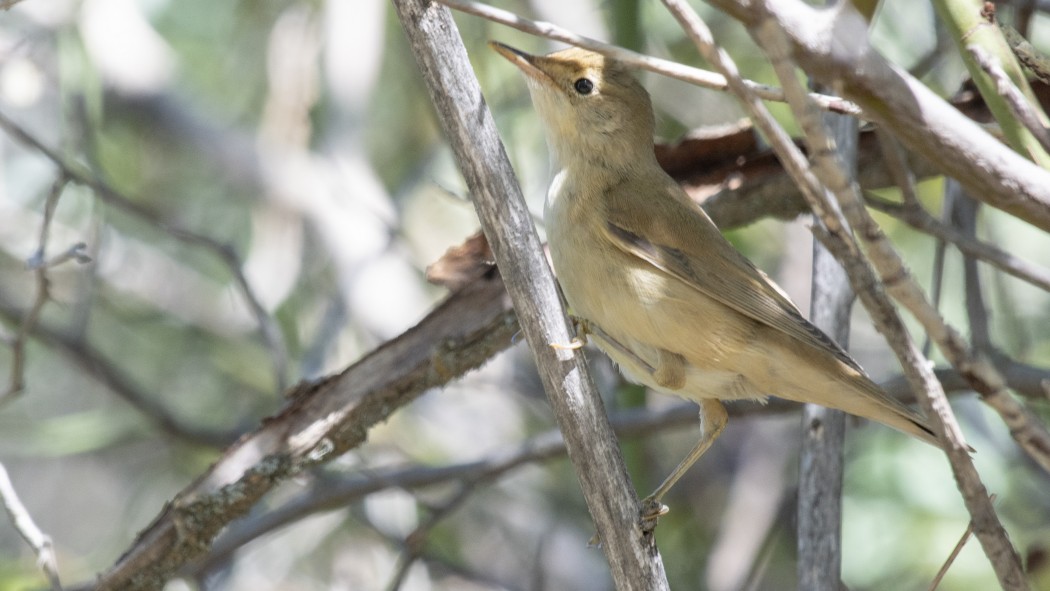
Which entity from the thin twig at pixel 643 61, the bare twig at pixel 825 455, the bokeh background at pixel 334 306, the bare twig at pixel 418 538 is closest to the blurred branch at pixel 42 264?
the bokeh background at pixel 334 306

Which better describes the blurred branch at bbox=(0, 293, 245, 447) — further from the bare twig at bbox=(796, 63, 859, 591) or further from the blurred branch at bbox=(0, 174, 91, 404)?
the bare twig at bbox=(796, 63, 859, 591)

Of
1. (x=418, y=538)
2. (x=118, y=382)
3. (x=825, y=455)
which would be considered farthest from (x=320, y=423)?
(x=118, y=382)

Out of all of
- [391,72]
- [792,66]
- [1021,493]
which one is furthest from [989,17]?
[391,72]

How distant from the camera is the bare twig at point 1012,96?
Answer: 2.02m

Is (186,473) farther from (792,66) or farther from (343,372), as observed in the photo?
(792,66)

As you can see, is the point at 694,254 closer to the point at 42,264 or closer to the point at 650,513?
the point at 650,513

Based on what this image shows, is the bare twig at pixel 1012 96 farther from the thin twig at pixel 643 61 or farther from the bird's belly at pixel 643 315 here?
the bird's belly at pixel 643 315

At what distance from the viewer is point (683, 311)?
3.28 meters

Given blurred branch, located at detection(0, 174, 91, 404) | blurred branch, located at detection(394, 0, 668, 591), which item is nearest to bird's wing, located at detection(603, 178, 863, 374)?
blurred branch, located at detection(394, 0, 668, 591)

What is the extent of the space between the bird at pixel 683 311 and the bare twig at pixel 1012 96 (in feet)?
3.43

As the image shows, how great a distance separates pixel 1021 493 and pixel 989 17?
3117mm

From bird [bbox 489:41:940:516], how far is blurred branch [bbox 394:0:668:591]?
2.32 feet

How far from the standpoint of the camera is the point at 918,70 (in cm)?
420

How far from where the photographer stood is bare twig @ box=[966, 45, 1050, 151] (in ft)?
6.62
